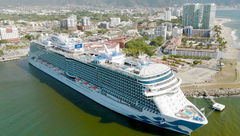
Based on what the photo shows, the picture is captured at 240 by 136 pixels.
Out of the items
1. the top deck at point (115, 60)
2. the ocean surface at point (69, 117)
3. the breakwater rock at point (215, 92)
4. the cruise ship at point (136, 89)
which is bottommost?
the ocean surface at point (69, 117)

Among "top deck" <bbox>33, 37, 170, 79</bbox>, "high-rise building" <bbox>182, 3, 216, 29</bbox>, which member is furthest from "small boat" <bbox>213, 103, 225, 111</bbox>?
"high-rise building" <bbox>182, 3, 216, 29</bbox>

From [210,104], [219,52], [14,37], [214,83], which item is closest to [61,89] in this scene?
[210,104]

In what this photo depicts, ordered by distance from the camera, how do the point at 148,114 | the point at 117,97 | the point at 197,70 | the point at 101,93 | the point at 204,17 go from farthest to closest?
the point at 204,17
the point at 197,70
the point at 101,93
the point at 117,97
the point at 148,114

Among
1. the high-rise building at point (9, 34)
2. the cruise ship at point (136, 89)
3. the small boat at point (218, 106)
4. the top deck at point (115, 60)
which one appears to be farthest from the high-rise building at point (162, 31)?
the high-rise building at point (9, 34)

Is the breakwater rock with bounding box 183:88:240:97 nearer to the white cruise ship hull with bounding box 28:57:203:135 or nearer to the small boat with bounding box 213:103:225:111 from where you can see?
the small boat with bounding box 213:103:225:111

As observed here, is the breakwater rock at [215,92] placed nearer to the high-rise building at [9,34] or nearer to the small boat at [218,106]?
the small boat at [218,106]

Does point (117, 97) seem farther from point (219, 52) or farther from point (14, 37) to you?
point (14, 37)
